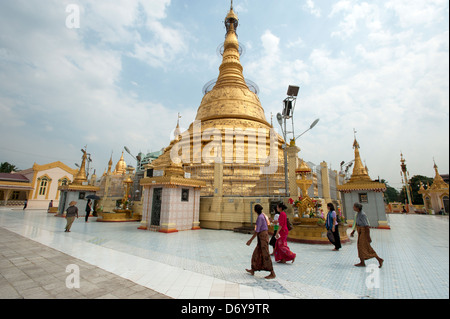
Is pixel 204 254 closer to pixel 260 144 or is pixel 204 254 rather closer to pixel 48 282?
pixel 48 282

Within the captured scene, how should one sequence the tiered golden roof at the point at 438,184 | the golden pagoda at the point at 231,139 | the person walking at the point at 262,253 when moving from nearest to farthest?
the person walking at the point at 262,253, the golden pagoda at the point at 231,139, the tiered golden roof at the point at 438,184

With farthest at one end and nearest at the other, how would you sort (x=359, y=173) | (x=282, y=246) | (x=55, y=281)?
1. (x=359, y=173)
2. (x=282, y=246)
3. (x=55, y=281)

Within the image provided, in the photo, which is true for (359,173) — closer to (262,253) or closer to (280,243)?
(280,243)

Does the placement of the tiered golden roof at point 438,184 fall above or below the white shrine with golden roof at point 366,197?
above

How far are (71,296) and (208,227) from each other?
9620 mm

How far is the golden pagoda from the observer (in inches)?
588

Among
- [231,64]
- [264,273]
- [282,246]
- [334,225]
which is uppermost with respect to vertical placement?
[231,64]

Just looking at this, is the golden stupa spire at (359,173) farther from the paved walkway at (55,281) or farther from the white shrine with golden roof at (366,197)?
the paved walkway at (55,281)

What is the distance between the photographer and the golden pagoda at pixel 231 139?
588 inches

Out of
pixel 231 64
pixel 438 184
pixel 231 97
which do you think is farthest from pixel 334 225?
pixel 438 184

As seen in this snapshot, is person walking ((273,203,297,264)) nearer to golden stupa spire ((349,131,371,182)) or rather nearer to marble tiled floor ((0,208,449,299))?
marble tiled floor ((0,208,449,299))

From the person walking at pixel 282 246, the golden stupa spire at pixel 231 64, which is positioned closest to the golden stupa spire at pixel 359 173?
the person walking at pixel 282 246

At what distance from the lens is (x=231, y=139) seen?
19031mm

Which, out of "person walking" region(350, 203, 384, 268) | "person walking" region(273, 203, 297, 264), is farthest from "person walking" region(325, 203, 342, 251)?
"person walking" region(273, 203, 297, 264)
